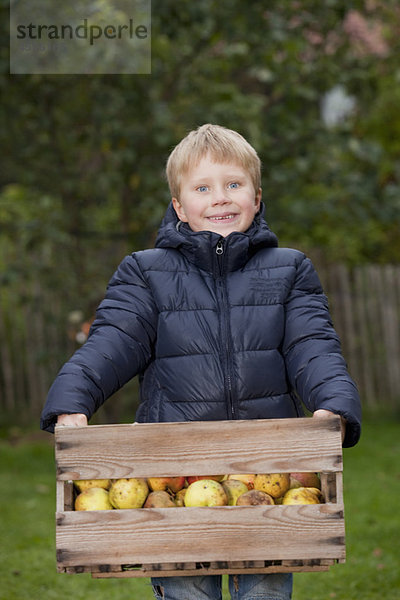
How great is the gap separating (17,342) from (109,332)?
7036 mm

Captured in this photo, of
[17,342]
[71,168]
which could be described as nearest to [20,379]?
[17,342]

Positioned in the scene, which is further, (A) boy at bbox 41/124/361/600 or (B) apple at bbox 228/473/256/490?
(A) boy at bbox 41/124/361/600

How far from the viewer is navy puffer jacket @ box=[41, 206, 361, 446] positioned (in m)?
2.87

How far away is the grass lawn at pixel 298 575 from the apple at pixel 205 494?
7.67 ft

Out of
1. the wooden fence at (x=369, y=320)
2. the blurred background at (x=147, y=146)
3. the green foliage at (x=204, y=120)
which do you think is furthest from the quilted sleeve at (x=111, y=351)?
the wooden fence at (x=369, y=320)

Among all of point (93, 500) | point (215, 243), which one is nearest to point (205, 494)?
point (93, 500)

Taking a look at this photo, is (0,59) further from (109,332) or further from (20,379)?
(109,332)

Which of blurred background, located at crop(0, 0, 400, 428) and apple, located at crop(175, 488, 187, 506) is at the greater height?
blurred background, located at crop(0, 0, 400, 428)

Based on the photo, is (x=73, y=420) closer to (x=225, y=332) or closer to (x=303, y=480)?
(x=225, y=332)

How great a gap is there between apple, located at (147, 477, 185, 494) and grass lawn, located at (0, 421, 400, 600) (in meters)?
2.30

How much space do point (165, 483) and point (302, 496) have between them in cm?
36

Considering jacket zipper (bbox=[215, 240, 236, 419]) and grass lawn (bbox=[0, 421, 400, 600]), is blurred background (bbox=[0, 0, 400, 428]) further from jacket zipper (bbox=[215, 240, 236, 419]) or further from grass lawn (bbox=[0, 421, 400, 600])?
jacket zipper (bbox=[215, 240, 236, 419])

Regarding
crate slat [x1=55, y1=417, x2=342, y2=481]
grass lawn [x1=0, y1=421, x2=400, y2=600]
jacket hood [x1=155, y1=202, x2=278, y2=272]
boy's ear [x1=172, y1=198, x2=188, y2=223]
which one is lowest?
grass lawn [x1=0, y1=421, x2=400, y2=600]

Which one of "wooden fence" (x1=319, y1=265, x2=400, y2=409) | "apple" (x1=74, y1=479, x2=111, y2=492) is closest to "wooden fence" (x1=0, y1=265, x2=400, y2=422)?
"wooden fence" (x1=319, y1=265, x2=400, y2=409)
